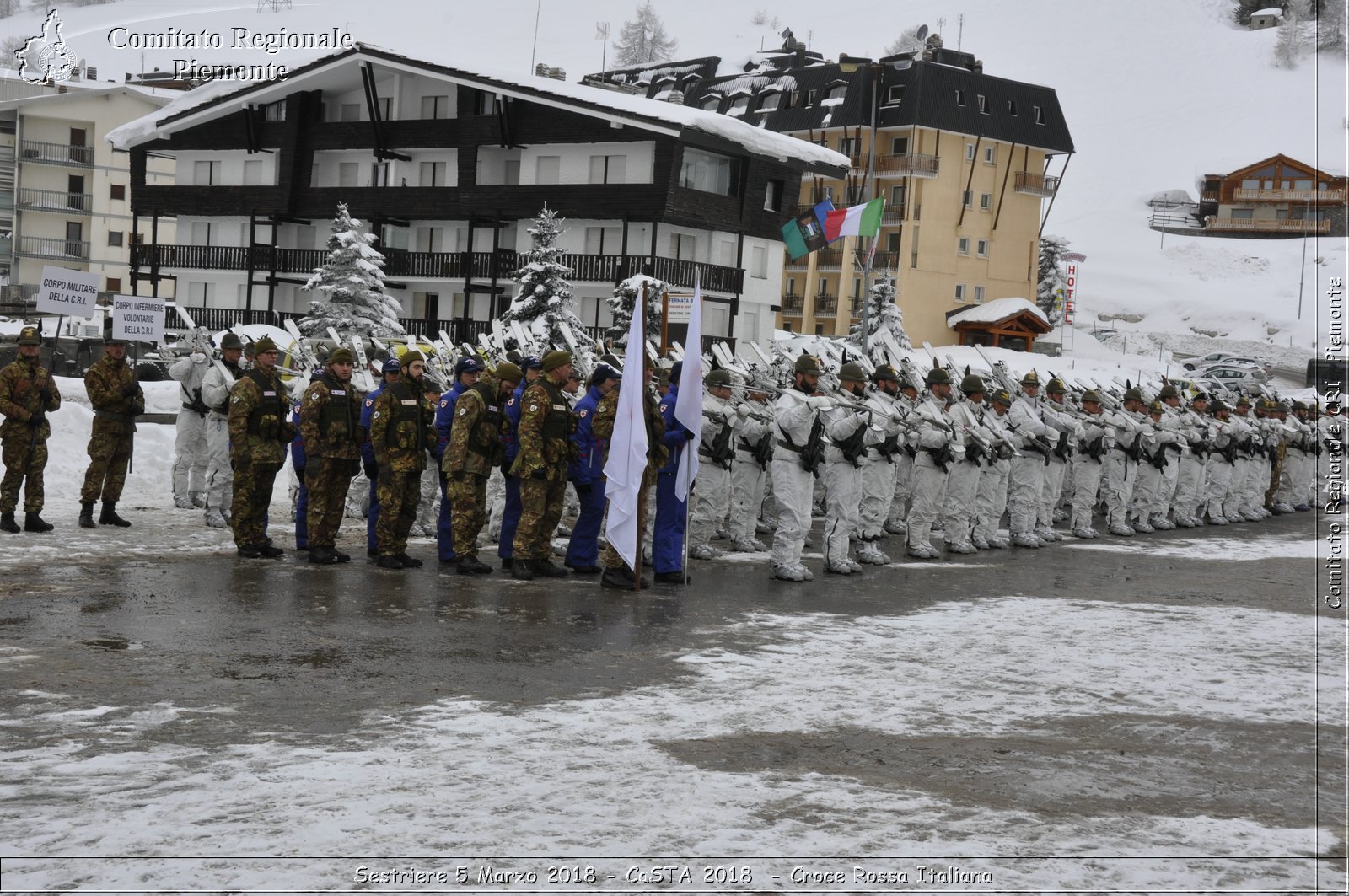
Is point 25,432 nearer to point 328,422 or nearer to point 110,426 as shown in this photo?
point 110,426

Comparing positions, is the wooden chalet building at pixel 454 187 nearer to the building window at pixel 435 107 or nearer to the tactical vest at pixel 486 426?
the building window at pixel 435 107

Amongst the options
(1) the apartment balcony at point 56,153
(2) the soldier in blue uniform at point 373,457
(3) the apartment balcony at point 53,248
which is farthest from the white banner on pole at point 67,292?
(1) the apartment balcony at point 56,153

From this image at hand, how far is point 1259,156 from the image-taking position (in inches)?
4872

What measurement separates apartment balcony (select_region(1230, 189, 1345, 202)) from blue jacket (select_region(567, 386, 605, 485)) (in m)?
99.8

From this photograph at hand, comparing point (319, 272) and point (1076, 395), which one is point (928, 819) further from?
point (319, 272)

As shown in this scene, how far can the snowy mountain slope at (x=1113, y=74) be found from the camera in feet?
303

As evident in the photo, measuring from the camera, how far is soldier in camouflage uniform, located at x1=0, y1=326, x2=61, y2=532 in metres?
13.6

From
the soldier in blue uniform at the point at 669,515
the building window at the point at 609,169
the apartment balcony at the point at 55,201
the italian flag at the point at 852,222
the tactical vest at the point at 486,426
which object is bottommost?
the soldier in blue uniform at the point at 669,515

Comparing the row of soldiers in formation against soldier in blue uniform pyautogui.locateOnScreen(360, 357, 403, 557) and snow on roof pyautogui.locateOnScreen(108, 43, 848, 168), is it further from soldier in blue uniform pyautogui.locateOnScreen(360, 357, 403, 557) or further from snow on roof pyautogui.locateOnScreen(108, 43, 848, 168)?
snow on roof pyautogui.locateOnScreen(108, 43, 848, 168)

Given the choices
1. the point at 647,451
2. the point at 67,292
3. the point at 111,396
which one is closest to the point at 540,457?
the point at 647,451

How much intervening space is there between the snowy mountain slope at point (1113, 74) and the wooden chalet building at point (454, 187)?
30640mm

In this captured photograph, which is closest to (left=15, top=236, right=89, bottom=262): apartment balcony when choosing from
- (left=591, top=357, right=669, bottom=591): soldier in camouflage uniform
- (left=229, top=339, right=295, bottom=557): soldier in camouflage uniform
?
(left=229, top=339, right=295, bottom=557): soldier in camouflage uniform

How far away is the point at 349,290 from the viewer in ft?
126

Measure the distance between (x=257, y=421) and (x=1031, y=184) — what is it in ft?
202
